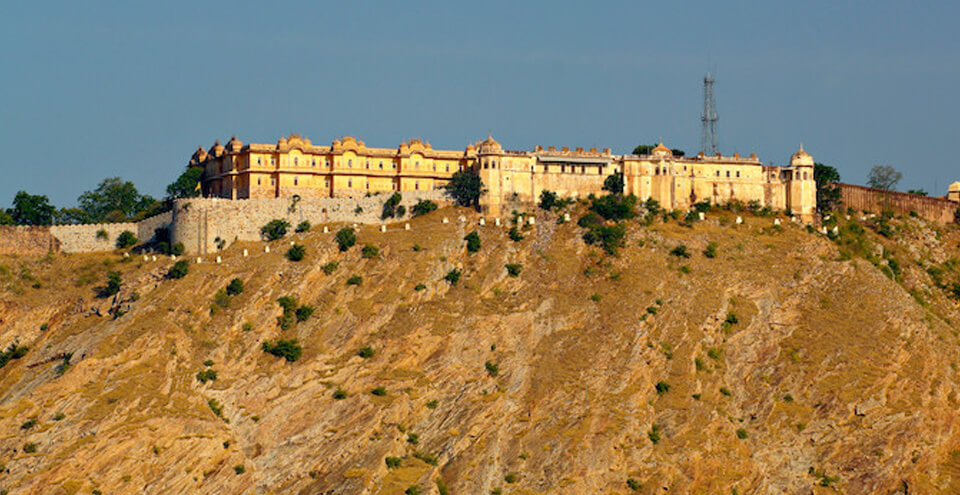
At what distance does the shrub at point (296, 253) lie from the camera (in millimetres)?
125250

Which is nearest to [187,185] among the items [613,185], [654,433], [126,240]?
[126,240]

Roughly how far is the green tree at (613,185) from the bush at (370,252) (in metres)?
22.1

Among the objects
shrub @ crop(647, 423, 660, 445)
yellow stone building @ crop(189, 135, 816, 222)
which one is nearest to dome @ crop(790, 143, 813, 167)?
yellow stone building @ crop(189, 135, 816, 222)

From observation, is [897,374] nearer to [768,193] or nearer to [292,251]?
[768,193]

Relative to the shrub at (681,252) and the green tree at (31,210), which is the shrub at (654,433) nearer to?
the shrub at (681,252)

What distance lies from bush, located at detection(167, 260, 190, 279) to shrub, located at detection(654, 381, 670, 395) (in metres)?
36.0

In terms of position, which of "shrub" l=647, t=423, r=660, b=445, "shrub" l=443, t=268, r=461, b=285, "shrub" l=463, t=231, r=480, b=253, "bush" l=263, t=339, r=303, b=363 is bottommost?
"shrub" l=647, t=423, r=660, b=445

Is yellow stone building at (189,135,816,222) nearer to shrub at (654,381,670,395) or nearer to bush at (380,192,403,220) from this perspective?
bush at (380,192,403,220)

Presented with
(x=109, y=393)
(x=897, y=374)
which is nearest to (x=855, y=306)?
(x=897, y=374)

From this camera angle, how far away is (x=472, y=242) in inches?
5032

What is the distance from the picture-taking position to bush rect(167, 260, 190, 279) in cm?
12294

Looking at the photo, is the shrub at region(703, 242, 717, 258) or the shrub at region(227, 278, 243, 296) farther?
the shrub at region(703, 242, 717, 258)

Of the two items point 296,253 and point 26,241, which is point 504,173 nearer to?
point 296,253

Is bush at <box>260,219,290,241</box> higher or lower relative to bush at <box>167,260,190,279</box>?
higher
